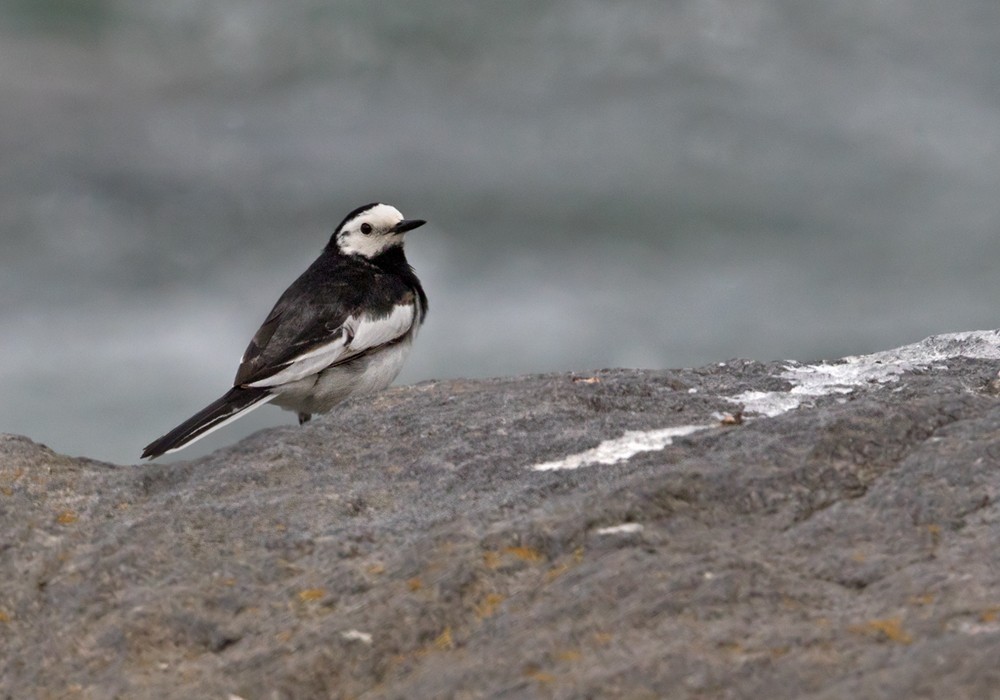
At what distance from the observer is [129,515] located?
411cm

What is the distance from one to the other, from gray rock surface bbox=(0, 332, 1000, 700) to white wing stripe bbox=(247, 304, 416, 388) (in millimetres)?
2119

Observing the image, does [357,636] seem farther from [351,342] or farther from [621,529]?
[351,342]

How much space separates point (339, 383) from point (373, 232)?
6.03ft

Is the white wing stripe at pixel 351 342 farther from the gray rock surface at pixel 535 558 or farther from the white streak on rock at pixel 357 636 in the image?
the white streak on rock at pixel 357 636

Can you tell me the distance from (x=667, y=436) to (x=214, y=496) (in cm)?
161

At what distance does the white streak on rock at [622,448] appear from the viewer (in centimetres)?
407

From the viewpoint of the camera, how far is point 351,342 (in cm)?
722

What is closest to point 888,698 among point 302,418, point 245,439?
point 245,439

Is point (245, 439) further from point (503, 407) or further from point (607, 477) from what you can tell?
point (607, 477)

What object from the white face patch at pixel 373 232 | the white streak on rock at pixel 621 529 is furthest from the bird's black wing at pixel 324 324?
the white streak on rock at pixel 621 529

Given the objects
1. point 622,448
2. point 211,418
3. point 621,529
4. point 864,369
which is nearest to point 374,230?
point 211,418

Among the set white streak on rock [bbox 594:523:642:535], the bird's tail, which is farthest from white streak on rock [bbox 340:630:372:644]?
the bird's tail

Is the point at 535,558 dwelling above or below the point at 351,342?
below

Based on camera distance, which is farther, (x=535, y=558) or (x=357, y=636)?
(x=535, y=558)
